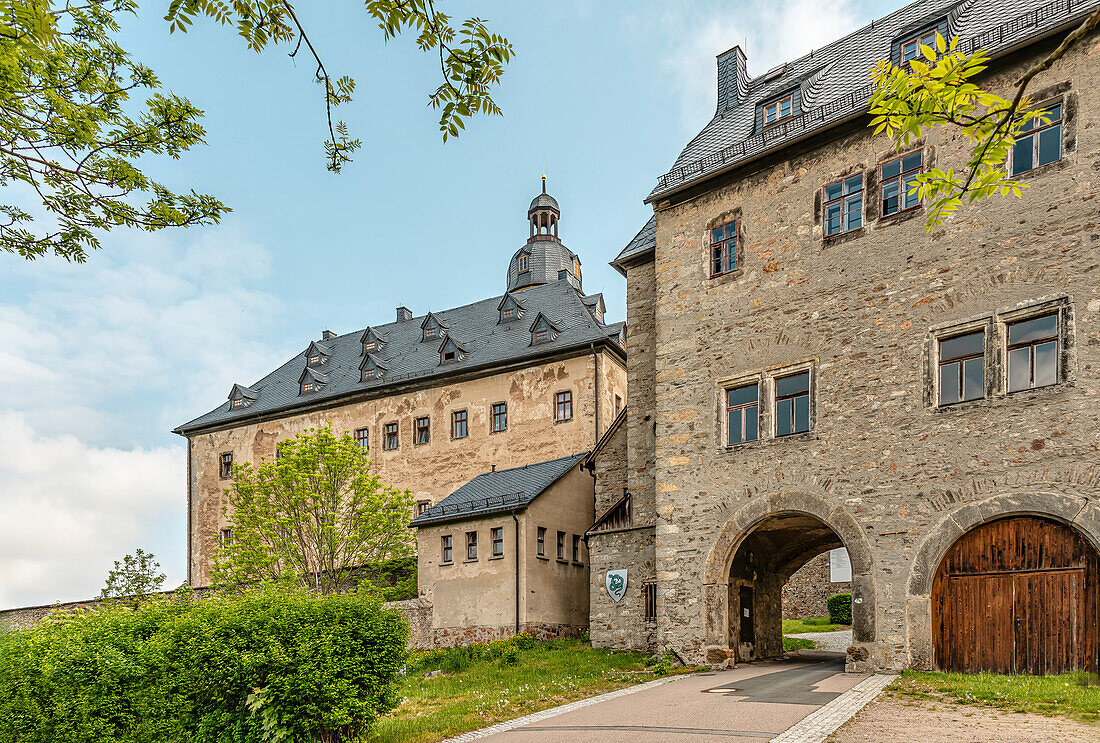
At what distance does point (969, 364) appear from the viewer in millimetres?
15969

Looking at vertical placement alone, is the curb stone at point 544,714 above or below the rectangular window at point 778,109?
below

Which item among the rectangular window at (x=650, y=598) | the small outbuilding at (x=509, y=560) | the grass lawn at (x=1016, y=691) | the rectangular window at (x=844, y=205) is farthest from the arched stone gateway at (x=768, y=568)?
the small outbuilding at (x=509, y=560)

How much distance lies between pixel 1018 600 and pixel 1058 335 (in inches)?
173

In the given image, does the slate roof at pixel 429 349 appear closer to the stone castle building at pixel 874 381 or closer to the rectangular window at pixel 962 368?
the stone castle building at pixel 874 381

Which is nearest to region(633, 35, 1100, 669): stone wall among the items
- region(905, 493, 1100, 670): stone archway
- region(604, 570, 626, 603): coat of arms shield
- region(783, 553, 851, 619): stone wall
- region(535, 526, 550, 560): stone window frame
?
region(905, 493, 1100, 670): stone archway

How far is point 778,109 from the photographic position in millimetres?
20641

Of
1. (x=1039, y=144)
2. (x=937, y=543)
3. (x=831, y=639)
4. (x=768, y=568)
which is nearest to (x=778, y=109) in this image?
(x=1039, y=144)

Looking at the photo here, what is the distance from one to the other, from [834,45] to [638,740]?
18.1m

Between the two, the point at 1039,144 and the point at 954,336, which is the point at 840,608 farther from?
the point at 1039,144

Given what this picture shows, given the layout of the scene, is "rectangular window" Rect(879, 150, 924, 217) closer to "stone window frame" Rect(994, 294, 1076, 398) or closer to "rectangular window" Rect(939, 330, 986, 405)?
"rectangular window" Rect(939, 330, 986, 405)

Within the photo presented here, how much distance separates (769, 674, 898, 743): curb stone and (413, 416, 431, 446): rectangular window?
2497 cm

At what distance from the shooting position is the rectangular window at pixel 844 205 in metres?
18.0

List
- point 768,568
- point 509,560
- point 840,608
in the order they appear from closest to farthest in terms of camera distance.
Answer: point 768,568
point 509,560
point 840,608

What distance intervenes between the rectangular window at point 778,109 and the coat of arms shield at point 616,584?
11157 millimetres
